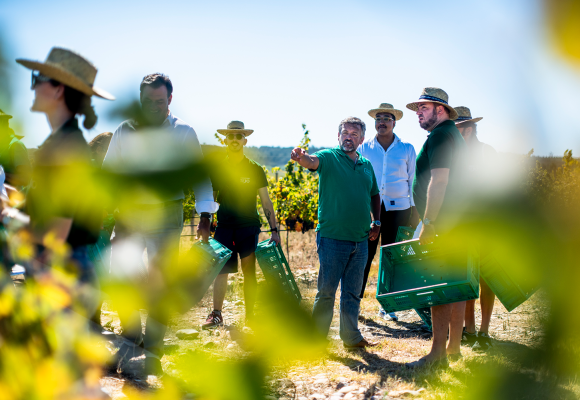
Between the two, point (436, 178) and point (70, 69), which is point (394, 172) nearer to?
point (436, 178)

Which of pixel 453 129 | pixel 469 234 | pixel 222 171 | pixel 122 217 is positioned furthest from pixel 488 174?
pixel 453 129

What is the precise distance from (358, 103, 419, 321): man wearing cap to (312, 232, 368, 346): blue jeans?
1.11 metres

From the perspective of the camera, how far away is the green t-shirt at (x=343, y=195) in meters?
3.47

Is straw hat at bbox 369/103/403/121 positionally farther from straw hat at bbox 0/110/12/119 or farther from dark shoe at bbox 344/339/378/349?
straw hat at bbox 0/110/12/119

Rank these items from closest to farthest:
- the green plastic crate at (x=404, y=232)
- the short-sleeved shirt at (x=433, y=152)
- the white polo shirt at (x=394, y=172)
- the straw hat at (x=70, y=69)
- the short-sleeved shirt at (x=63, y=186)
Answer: the short-sleeved shirt at (x=63, y=186), the straw hat at (x=70, y=69), the short-sleeved shirt at (x=433, y=152), the green plastic crate at (x=404, y=232), the white polo shirt at (x=394, y=172)

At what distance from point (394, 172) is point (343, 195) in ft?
5.22

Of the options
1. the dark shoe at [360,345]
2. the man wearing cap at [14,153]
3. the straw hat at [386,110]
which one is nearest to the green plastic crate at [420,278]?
the dark shoe at [360,345]

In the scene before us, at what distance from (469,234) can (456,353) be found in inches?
127

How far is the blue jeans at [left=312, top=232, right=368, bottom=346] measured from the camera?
11.8 ft

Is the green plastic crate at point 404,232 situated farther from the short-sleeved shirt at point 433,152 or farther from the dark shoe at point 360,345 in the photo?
the short-sleeved shirt at point 433,152

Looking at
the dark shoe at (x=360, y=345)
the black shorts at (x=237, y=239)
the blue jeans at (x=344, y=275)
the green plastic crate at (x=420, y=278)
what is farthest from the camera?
the black shorts at (x=237, y=239)

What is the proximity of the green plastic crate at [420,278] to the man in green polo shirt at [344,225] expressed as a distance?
89cm

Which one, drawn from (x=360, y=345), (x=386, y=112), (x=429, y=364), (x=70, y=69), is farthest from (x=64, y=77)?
(x=386, y=112)

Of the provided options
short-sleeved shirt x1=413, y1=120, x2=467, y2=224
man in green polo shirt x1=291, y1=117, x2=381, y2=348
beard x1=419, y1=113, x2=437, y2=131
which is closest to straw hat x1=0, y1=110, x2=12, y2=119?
short-sleeved shirt x1=413, y1=120, x2=467, y2=224
